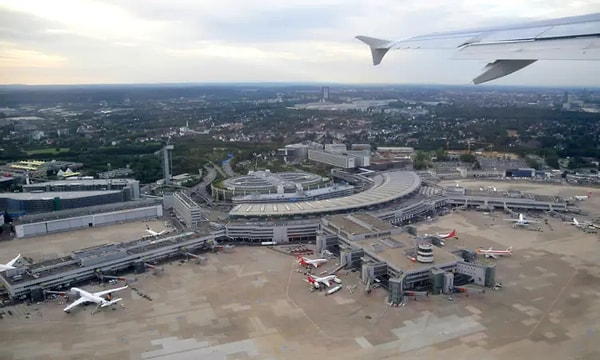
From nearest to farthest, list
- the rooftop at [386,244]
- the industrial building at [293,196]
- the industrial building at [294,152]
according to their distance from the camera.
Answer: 1. the rooftop at [386,244]
2. the industrial building at [293,196]
3. the industrial building at [294,152]

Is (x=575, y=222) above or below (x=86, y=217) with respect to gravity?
below

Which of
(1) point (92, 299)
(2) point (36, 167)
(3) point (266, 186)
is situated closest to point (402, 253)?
(1) point (92, 299)

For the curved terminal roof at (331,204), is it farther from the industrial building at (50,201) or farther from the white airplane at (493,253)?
the industrial building at (50,201)

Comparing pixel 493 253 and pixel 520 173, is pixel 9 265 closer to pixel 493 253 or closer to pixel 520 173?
pixel 493 253

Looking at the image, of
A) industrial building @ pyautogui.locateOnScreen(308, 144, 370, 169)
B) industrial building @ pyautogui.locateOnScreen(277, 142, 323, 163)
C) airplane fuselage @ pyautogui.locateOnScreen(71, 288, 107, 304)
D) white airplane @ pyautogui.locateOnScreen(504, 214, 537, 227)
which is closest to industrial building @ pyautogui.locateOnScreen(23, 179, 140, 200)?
airplane fuselage @ pyautogui.locateOnScreen(71, 288, 107, 304)

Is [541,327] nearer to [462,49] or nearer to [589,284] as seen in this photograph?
[589,284]

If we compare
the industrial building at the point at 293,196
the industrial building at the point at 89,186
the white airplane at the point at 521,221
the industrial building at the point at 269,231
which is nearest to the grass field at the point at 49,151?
the industrial building at the point at 89,186
